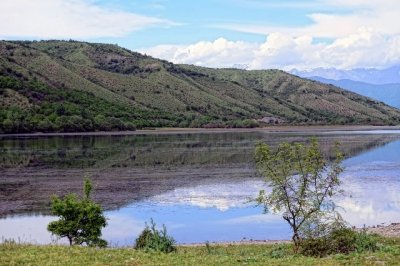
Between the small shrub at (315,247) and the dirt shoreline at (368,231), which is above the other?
the small shrub at (315,247)

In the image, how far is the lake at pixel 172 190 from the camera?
1537 inches

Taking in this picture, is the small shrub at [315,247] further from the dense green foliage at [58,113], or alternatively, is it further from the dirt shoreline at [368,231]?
the dense green foliage at [58,113]

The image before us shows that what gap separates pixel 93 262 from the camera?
18922 millimetres

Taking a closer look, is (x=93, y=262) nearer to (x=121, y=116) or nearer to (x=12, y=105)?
(x=12, y=105)

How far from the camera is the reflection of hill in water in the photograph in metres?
53.7

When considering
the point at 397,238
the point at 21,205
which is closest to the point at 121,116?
the point at 21,205

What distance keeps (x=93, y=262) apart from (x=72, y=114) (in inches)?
6203

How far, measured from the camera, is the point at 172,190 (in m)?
56.9

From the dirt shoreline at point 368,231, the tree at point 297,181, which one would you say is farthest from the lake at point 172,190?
the tree at point 297,181

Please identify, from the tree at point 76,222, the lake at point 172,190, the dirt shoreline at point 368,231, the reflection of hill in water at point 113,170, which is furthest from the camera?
the reflection of hill in water at point 113,170

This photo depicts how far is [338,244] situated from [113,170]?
53044 millimetres

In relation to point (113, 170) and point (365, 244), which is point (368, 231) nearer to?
point (365, 244)

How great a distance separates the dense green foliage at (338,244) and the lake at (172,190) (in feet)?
39.1

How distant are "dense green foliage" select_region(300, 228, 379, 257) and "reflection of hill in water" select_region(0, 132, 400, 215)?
87.2 ft
